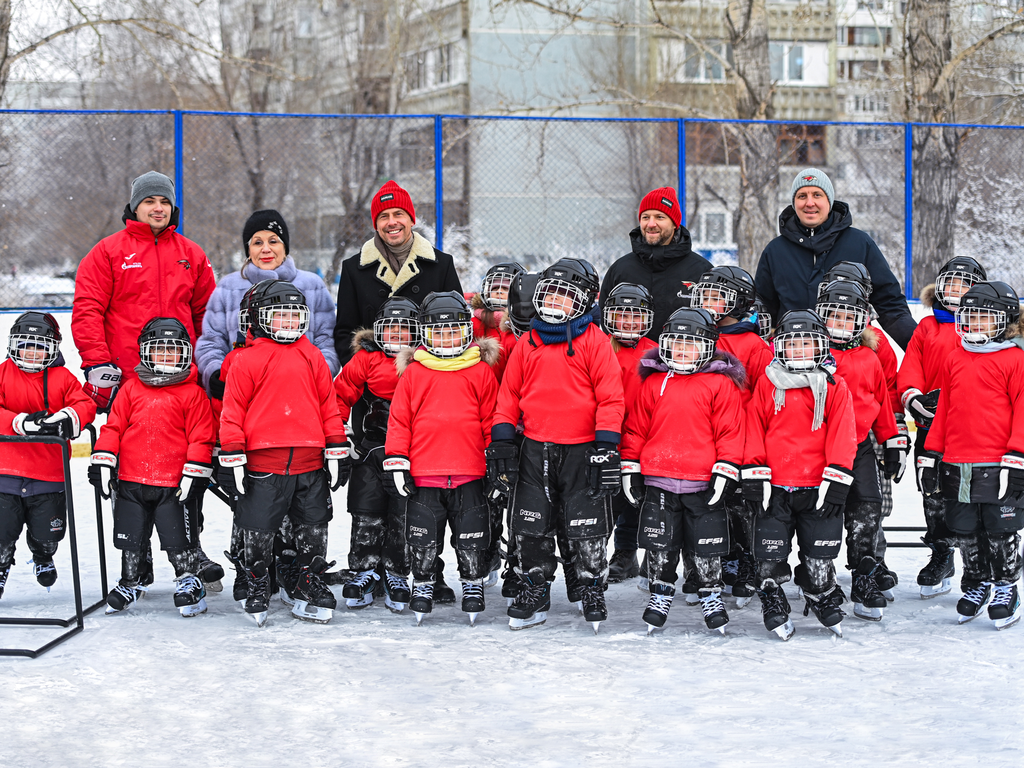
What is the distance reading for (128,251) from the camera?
5.10m

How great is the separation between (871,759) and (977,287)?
216 centimetres

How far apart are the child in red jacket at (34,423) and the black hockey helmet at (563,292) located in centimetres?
196

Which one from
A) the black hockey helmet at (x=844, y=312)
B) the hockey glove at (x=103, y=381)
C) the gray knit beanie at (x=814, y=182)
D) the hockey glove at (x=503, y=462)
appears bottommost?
the hockey glove at (x=503, y=462)

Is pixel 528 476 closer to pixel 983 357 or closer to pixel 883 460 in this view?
pixel 883 460

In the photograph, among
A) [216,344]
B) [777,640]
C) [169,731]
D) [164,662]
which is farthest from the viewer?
[216,344]

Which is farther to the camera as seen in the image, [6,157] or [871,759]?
[6,157]

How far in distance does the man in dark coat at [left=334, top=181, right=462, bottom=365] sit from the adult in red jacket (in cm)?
72

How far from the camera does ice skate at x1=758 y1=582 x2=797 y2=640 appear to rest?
4.30 metres

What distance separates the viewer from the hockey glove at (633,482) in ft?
14.5

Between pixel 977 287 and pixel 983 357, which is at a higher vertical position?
pixel 977 287

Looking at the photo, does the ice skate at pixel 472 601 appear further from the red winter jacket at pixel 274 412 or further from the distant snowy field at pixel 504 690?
the red winter jacket at pixel 274 412

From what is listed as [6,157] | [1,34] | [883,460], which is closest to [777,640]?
[883,460]

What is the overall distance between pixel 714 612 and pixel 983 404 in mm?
1368

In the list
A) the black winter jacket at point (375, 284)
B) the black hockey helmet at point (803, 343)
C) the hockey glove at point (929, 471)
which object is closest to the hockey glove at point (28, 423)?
the black winter jacket at point (375, 284)
